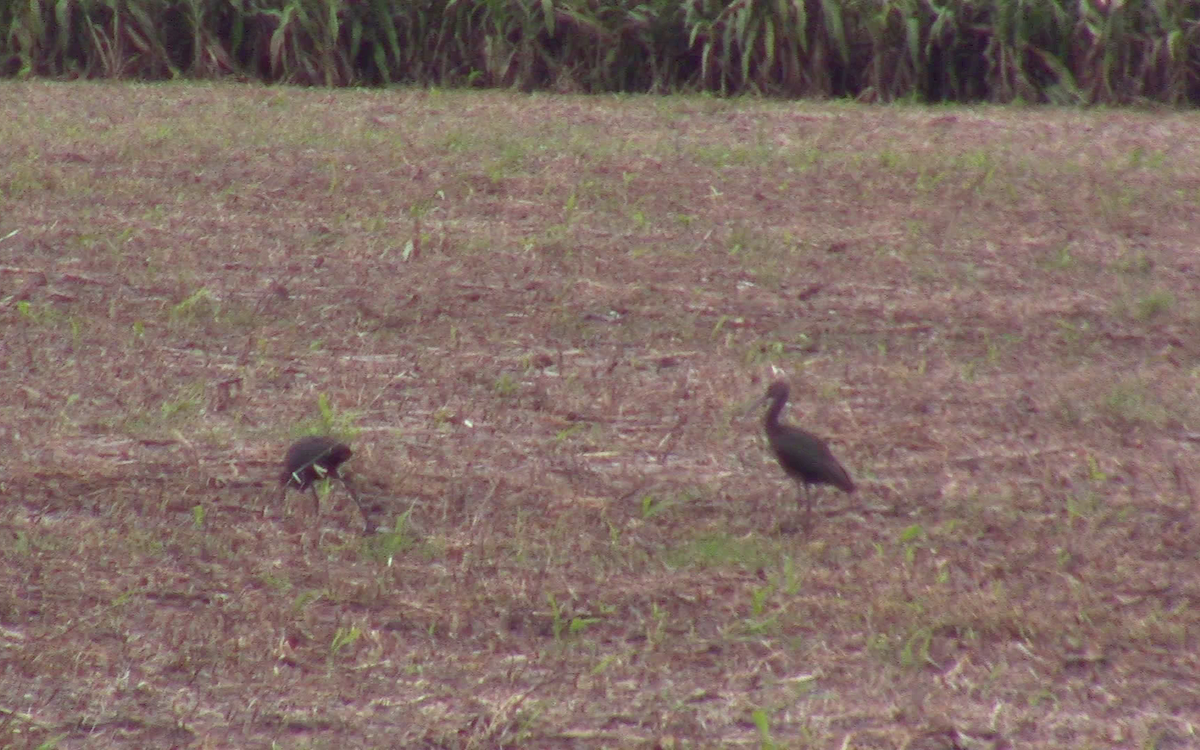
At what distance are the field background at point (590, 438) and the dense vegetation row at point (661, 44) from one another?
244cm

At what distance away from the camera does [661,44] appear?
42.3 ft

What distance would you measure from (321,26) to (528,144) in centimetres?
346

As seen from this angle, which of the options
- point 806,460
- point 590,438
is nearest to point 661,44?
point 590,438

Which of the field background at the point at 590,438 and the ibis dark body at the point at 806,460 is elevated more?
the ibis dark body at the point at 806,460

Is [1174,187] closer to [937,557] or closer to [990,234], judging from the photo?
[990,234]

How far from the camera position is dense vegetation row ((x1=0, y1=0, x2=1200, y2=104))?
41.2 feet

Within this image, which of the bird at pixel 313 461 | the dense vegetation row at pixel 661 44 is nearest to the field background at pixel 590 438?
the bird at pixel 313 461

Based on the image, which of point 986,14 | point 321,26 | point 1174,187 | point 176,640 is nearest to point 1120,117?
point 986,14

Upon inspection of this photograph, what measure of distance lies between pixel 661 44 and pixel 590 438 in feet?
24.8

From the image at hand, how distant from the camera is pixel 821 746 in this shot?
4012 mm

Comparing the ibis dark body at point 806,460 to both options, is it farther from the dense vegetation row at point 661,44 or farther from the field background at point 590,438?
the dense vegetation row at point 661,44

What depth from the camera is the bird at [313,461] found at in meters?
5.11

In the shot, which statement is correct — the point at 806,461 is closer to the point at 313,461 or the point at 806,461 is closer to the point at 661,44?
the point at 313,461

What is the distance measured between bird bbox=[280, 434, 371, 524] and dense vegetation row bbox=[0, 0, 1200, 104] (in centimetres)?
782
